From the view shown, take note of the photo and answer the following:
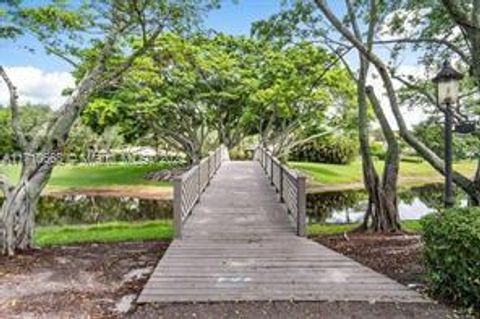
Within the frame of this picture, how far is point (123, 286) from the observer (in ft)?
18.2

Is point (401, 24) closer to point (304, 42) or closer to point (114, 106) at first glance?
point (304, 42)

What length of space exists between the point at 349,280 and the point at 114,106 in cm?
1831

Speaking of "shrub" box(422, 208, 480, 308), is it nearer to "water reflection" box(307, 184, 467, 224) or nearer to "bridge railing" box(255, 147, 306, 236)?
"bridge railing" box(255, 147, 306, 236)

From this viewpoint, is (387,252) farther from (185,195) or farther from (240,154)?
(240,154)

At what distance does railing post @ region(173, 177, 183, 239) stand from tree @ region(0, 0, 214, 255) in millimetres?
1863

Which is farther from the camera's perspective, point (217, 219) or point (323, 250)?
point (217, 219)

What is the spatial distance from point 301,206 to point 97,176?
74.6ft

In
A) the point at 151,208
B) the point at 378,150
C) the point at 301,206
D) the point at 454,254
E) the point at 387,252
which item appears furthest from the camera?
the point at 378,150

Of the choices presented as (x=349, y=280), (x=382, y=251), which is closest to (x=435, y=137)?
(x=382, y=251)

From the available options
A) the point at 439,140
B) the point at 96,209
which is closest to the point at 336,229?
the point at 439,140

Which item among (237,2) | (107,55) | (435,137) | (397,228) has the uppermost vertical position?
(237,2)

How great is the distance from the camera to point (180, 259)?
6.30 metres

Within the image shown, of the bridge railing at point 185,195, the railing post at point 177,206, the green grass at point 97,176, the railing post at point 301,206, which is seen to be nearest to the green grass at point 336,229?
the railing post at point 301,206

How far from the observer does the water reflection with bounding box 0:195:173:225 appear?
54.4 feet
